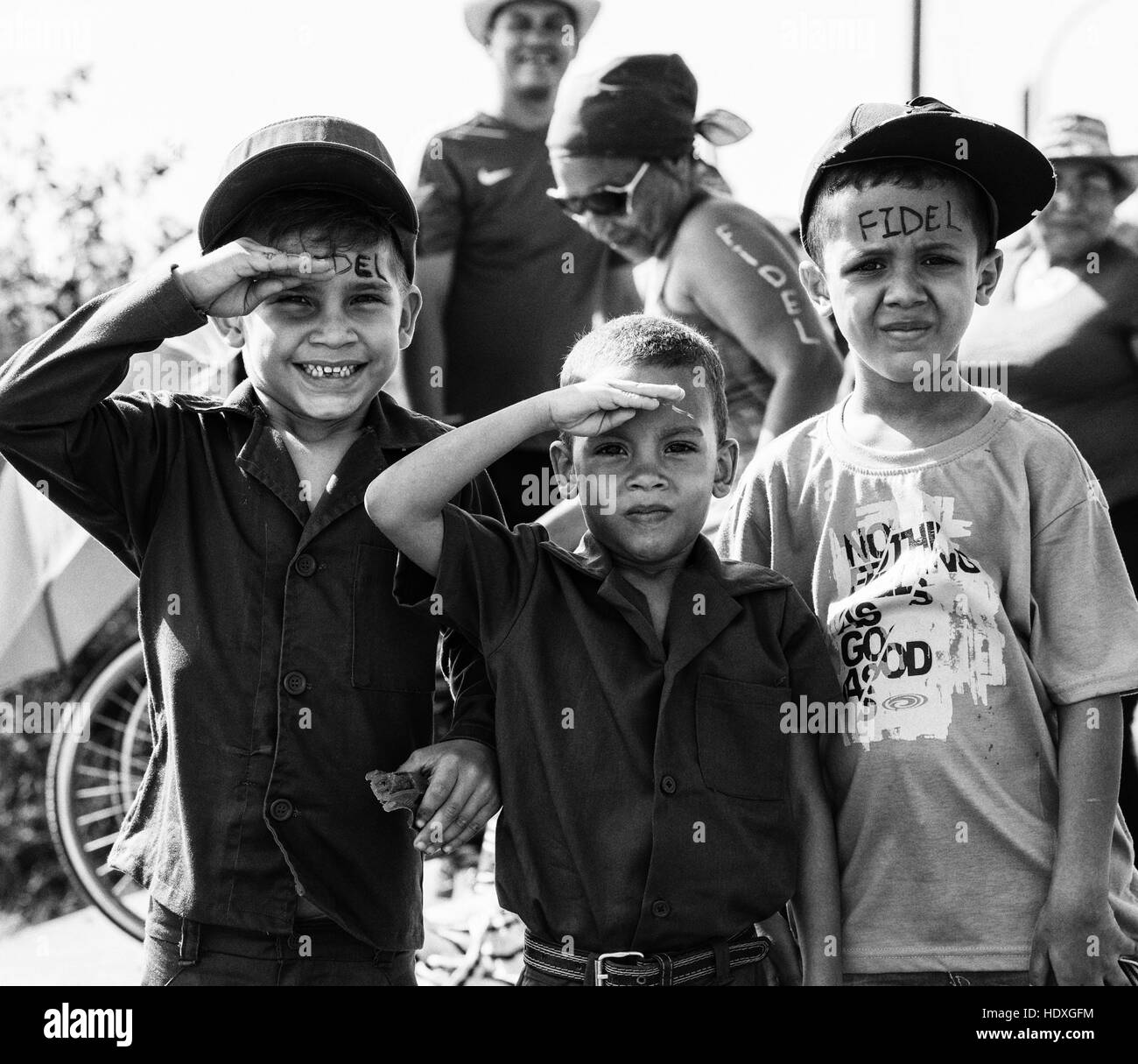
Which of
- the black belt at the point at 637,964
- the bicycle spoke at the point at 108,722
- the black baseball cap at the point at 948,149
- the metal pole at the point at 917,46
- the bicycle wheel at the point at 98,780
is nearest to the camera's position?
the black belt at the point at 637,964

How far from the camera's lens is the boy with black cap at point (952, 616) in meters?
1.96

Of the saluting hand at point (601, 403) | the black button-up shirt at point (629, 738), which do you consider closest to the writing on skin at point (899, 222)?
the saluting hand at point (601, 403)

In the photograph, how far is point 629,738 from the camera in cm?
188

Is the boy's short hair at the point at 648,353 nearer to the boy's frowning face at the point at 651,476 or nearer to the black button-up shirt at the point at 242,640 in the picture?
the boy's frowning face at the point at 651,476

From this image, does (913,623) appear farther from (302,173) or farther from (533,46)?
(533,46)

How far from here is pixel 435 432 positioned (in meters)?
2.23

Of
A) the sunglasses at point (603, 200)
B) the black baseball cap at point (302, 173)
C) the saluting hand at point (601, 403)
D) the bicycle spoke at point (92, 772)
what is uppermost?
the sunglasses at point (603, 200)

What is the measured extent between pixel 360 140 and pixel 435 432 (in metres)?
0.48

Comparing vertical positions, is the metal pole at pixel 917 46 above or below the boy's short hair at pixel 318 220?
above

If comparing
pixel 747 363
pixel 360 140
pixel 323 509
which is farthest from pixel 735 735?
pixel 747 363

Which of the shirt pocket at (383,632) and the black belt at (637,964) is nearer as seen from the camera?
the black belt at (637,964)

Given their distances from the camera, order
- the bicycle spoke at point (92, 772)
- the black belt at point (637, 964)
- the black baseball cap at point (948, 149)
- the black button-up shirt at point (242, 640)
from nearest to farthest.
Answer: the black belt at point (637, 964)
the black button-up shirt at point (242, 640)
the black baseball cap at point (948, 149)
the bicycle spoke at point (92, 772)

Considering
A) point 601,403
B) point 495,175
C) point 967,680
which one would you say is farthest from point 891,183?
point 495,175

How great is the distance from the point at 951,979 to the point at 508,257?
2.28 m
